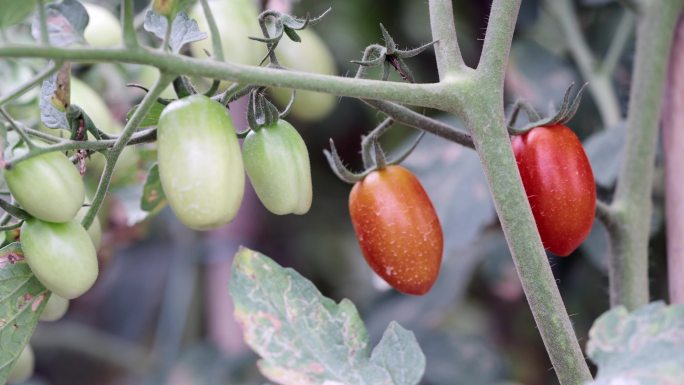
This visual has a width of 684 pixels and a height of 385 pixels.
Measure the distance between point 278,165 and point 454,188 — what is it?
1.67ft

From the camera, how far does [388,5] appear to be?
1.32 m

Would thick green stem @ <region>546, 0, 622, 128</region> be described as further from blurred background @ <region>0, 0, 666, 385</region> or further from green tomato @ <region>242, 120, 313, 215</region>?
green tomato @ <region>242, 120, 313, 215</region>

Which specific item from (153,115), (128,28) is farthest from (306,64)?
(128,28)

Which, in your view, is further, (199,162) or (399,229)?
(399,229)

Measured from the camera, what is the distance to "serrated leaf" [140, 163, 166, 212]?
0.55 metres

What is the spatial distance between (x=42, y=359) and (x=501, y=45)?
139cm

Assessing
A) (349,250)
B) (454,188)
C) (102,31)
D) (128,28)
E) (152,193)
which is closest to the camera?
(128,28)

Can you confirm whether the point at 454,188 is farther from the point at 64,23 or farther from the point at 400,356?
the point at 64,23

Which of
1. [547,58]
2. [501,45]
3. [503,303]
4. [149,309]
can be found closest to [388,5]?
[547,58]

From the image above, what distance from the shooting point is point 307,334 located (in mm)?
449

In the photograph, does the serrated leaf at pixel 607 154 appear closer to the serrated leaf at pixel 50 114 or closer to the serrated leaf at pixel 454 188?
the serrated leaf at pixel 454 188

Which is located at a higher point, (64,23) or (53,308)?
(64,23)

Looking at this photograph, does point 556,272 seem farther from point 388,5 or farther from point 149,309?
point 149,309

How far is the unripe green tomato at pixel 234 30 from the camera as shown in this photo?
2.68 feet
